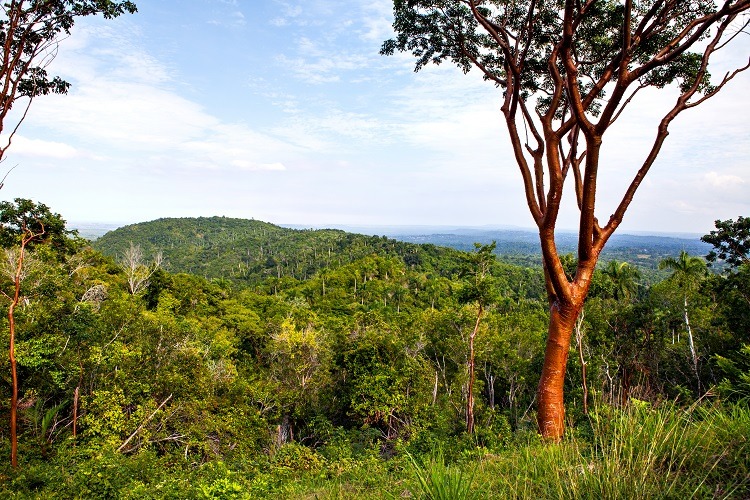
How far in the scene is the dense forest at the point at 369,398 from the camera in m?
2.20

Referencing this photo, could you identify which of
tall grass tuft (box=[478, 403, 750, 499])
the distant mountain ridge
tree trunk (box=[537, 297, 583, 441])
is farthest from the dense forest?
the distant mountain ridge

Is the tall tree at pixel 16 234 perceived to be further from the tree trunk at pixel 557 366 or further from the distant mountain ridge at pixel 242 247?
the distant mountain ridge at pixel 242 247

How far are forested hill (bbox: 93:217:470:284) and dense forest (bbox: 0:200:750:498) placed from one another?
135ft

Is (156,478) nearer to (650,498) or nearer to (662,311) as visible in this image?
(650,498)

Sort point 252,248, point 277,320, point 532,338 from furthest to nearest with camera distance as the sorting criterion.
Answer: point 252,248 < point 277,320 < point 532,338

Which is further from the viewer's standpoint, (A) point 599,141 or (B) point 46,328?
(B) point 46,328

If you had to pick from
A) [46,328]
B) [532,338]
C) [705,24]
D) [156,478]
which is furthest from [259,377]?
[705,24]

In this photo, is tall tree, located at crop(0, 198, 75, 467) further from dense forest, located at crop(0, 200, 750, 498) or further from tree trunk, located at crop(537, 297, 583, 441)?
tree trunk, located at crop(537, 297, 583, 441)

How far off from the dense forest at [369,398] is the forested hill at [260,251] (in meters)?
41.3

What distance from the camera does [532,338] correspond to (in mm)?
21469

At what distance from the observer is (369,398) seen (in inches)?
517

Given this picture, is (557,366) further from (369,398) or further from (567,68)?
(369,398)

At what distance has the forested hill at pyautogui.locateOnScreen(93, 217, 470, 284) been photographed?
7719cm

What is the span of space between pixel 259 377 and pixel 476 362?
11.3 meters
